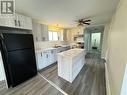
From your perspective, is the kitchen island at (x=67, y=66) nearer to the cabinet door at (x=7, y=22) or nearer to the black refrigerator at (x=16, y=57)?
the black refrigerator at (x=16, y=57)

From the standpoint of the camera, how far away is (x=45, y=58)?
3742 millimetres

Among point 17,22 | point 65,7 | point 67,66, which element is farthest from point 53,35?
point 67,66

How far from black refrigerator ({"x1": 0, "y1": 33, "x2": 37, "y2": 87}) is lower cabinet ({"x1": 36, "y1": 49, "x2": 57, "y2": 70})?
634 mm

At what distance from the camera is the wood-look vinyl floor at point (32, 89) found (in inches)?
78.7

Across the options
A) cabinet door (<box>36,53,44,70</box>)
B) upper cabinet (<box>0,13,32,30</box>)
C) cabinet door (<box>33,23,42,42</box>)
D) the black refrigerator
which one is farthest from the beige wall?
cabinet door (<box>33,23,42,42</box>)

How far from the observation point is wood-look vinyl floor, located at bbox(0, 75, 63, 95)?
200cm

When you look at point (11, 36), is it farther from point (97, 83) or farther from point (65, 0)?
point (97, 83)

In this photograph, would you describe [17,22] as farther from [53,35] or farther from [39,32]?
[53,35]

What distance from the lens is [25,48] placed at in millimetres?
2525

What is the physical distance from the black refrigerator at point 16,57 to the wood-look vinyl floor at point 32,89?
17cm

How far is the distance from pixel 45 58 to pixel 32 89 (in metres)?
1.74

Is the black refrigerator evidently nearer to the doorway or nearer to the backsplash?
the backsplash

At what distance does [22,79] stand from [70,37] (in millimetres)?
5300

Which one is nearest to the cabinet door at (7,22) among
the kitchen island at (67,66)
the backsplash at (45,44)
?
the backsplash at (45,44)
